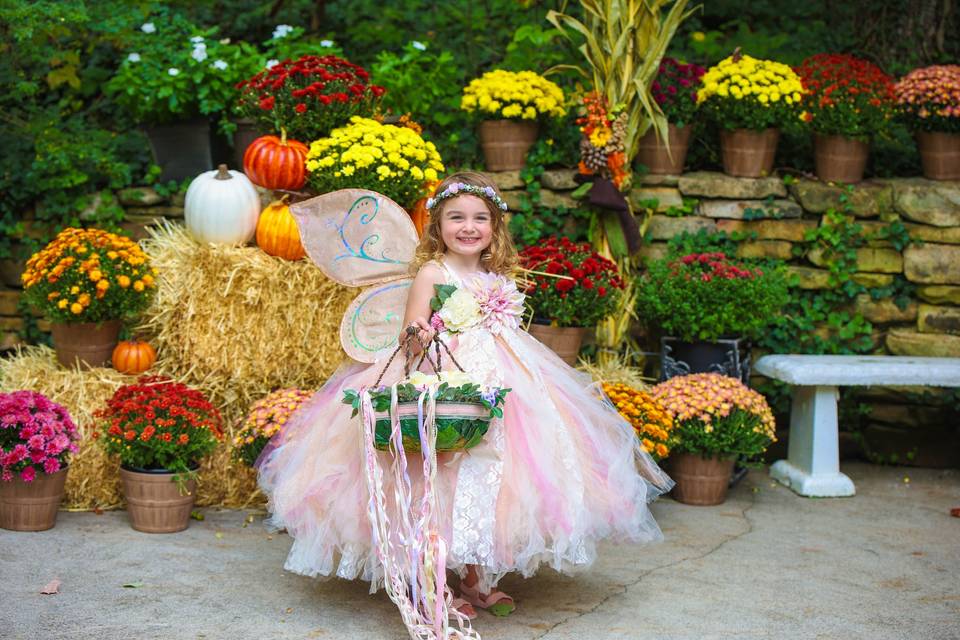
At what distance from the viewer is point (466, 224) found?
405 centimetres

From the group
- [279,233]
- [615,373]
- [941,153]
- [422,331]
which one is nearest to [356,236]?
[422,331]

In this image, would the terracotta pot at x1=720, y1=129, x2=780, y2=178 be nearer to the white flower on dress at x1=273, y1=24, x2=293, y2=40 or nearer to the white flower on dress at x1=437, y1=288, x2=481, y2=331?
the white flower on dress at x1=273, y1=24, x2=293, y2=40

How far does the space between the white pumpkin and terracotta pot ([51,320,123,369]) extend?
26.0 inches

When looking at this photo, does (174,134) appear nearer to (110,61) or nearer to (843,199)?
(110,61)

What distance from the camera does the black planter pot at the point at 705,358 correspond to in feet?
19.6

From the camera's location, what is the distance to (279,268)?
552 centimetres

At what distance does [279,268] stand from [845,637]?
3186 millimetres

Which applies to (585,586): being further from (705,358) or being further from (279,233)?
(279,233)

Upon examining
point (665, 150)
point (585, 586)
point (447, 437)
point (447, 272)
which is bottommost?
point (585, 586)

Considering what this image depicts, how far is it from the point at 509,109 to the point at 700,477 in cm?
242

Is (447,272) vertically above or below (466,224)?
below

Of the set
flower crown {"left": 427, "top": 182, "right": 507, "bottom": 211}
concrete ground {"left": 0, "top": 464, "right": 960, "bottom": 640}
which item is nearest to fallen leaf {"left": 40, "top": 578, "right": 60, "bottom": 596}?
concrete ground {"left": 0, "top": 464, "right": 960, "bottom": 640}

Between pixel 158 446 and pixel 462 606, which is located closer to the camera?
pixel 462 606

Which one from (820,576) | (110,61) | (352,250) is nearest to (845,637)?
(820,576)
